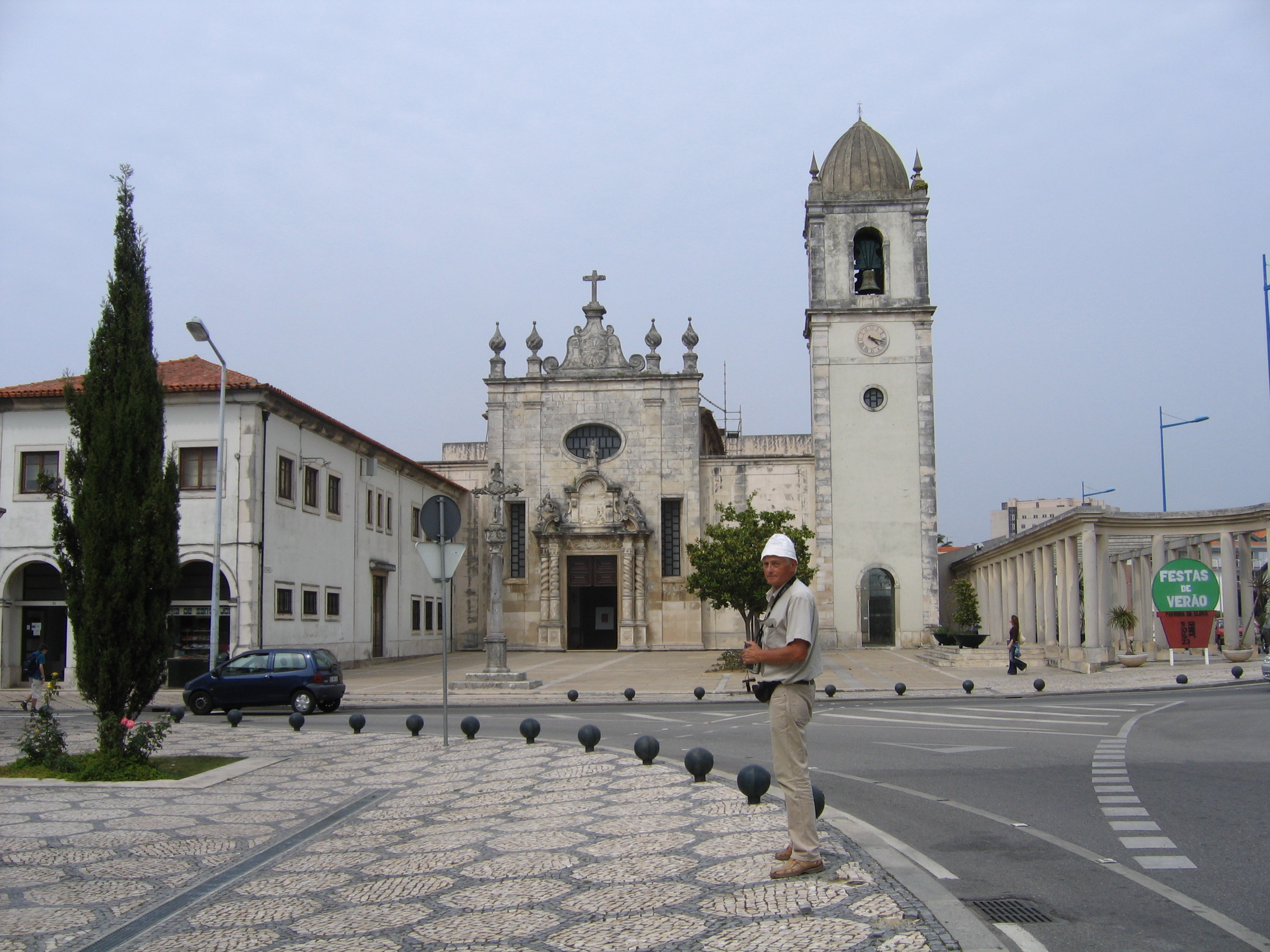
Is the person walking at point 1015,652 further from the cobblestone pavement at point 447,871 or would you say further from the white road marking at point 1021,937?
the white road marking at point 1021,937

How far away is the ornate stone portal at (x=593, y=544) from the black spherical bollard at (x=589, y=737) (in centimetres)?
3331

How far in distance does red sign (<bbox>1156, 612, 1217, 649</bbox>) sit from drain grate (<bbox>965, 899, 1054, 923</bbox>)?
91.1 feet

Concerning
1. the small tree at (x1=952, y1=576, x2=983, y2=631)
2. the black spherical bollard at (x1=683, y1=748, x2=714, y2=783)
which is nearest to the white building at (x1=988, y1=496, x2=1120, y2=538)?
the small tree at (x1=952, y1=576, x2=983, y2=631)

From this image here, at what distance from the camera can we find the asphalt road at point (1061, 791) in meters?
5.99

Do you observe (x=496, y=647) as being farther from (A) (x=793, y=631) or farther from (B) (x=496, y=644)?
(A) (x=793, y=631)

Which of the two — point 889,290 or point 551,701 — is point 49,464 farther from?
point 889,290

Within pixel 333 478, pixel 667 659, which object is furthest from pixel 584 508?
pixel 333 478

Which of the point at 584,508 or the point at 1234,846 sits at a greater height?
the point at 584,508

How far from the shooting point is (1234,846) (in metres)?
7.34

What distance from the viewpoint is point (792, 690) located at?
6.40m

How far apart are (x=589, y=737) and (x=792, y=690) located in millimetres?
6483

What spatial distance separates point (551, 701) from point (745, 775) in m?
15.2

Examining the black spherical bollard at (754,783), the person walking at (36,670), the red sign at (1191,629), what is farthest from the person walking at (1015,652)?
the person walking at (36,670)

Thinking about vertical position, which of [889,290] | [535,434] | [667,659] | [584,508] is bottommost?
[667,659]
